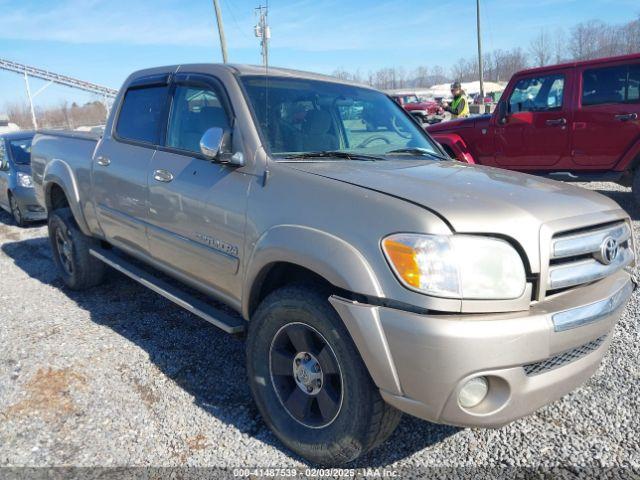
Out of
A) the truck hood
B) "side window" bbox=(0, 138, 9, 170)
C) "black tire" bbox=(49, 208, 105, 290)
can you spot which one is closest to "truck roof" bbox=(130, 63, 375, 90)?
the truck hood

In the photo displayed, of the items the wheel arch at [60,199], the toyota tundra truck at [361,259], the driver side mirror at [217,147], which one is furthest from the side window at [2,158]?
the driver side mirror at [217,147]

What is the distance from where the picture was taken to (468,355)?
6.46 ft

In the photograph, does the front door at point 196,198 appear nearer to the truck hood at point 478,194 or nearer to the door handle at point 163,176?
the door handle at point 163,176

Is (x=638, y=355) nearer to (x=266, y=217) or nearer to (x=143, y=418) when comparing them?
(x=266, y=217)

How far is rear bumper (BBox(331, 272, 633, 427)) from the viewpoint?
198 centimetres

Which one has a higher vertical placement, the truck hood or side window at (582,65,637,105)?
side window at (582,65,637,105)

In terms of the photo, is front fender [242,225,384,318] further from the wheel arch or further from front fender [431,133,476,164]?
front fender [431,133,476,164]

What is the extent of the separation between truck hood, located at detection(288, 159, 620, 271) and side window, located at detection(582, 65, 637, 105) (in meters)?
5.14

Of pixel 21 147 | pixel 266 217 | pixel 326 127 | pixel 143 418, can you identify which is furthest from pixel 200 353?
pixel 21 147

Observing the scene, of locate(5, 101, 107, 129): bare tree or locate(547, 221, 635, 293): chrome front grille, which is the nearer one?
locate(547, 221, 635, 293): chrome front grille

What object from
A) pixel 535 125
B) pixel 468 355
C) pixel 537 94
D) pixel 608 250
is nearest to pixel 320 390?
pixel 468 355

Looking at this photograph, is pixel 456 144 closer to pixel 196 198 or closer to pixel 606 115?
pixel 606 115

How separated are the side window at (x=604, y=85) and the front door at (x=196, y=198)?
19.6ft

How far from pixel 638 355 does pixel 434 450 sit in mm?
1774
